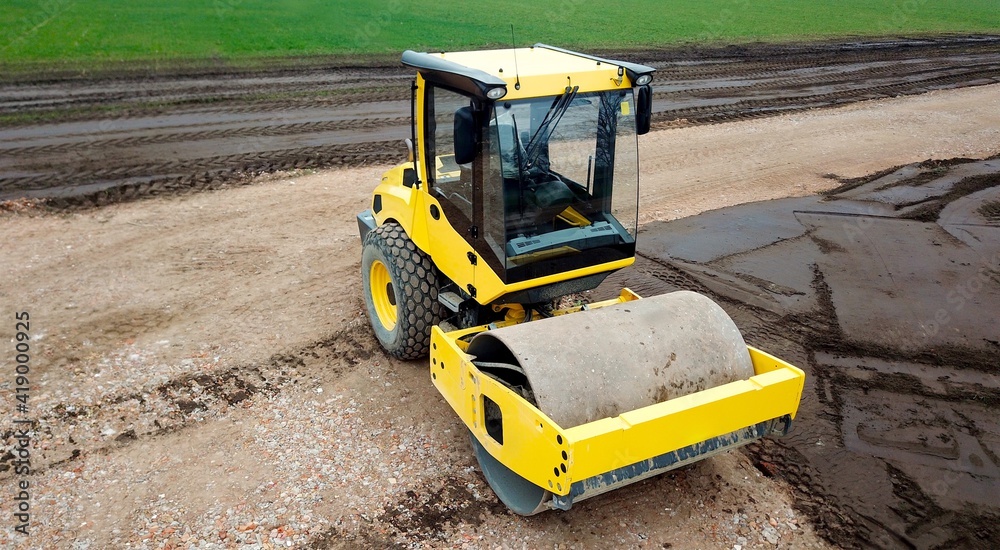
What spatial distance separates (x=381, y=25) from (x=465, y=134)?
20.5 metres

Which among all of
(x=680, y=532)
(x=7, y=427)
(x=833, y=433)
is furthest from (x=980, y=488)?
(x=7, y=427)

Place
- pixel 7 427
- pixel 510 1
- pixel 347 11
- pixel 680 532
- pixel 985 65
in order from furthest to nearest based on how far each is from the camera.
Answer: pixel 510 1, pixel 347 11, pixel 985 65, pixel 7 427, pixel 680 532

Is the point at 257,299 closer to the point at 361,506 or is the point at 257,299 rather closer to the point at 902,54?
the point at 361,506

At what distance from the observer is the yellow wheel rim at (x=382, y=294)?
21.5ft

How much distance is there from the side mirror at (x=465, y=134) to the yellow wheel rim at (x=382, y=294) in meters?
2.00

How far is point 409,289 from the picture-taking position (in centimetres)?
582

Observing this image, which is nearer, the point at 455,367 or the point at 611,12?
the point at 455,367

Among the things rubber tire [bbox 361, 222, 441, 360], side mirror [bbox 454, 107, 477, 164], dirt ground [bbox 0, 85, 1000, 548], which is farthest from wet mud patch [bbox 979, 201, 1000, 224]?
side mirror [bbox 454, 107, 477, 164]

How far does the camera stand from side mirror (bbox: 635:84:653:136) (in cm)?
506

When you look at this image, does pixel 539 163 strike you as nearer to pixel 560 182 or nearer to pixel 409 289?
pixel 560 182

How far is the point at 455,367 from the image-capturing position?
4.81 metres

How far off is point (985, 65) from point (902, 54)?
231 cm

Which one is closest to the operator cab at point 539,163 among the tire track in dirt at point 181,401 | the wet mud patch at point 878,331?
the tire track in dirt at point 181,401

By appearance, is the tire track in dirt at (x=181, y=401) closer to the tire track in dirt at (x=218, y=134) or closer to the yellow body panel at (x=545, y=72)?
the yellow body panel at (x=545, y=72)
